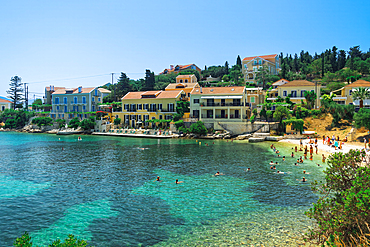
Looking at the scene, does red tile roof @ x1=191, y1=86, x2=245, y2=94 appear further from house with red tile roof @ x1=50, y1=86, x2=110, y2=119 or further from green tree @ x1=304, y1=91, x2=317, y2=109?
house with red tile roof @ x1=50, y1=86, x2=110, y2=119

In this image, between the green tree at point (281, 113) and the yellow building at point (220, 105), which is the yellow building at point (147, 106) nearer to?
the yellow building at point (220, 105)

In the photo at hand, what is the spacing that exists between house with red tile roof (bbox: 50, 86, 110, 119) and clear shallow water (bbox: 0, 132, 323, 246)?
44.3 m

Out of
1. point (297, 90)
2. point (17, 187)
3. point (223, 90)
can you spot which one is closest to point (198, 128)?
point (223, 90)

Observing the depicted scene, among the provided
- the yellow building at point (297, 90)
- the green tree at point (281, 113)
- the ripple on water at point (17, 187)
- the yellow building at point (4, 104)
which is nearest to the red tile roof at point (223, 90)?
the green tree at point (281, 113)

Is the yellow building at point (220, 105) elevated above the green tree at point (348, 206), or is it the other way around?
the yellow building at point (220, 105)

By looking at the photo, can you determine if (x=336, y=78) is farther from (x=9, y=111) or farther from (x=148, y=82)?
(x=9, y=111)

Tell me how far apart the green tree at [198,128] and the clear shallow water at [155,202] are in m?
23.1

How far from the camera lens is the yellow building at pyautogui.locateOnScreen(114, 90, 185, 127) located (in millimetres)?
62081

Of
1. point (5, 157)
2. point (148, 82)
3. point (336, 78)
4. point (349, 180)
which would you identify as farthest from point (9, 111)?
point (336, 78)

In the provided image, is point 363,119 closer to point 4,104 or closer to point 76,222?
point 76,222

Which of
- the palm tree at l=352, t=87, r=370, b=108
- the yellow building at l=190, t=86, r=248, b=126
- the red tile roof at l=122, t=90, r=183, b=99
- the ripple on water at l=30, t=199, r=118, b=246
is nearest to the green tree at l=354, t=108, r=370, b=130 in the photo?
the palm tree at l=352, t=87, r=370, b=108

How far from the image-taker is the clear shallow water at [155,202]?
12891mm

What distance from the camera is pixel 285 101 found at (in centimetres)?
5775

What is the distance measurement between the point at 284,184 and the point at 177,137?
35.7 meters
